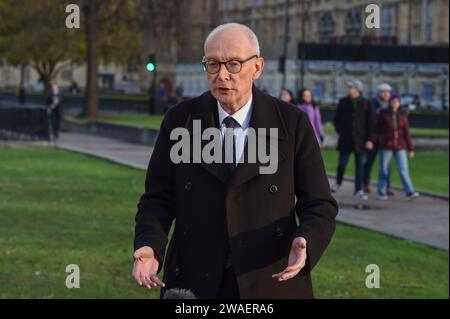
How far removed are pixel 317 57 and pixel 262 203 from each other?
52.5 meters

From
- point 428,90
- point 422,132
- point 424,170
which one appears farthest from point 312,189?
point 428,90

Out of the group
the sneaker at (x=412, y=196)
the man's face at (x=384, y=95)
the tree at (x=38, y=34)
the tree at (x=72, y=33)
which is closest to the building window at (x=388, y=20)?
the tree at (x=72, y=33)

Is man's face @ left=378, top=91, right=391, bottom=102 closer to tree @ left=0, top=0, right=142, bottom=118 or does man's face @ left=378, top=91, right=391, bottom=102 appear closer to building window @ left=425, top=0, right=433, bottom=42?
tree @ left=0, top=0, right=142, bottom=118

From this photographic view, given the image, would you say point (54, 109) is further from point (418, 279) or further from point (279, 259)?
point (279, 259)

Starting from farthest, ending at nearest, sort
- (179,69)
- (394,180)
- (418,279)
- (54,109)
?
(179,69)
(54,109)
(394,180)
(418,279)

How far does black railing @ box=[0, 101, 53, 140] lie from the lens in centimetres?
3484

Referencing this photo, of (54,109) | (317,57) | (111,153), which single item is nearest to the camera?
(111,153)

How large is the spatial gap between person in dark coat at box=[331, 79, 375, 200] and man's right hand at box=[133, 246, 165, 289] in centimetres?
1516

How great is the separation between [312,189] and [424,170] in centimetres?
2387

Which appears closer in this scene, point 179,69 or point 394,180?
point 394,180

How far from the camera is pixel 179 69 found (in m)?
69.5

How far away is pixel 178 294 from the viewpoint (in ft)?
16.9

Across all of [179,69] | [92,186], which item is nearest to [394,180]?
[92,186]
